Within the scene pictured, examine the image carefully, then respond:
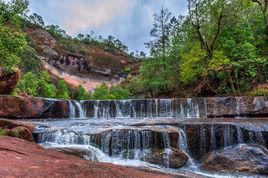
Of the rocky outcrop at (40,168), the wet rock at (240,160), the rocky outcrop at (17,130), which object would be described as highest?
the rocky outcrop at (17,130)

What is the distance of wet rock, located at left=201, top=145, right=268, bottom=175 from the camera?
1023 cm

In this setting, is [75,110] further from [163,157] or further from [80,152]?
[163,157]

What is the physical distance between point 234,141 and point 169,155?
11.0 ft

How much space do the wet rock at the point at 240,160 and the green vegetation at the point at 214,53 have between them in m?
12.1

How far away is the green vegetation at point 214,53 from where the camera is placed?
24.8 metres

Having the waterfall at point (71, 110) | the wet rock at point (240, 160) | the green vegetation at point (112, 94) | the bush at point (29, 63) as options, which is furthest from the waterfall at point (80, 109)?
the bush at point (29, 63)

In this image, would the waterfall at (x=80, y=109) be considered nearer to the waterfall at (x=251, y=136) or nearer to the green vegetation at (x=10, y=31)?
the green vegetation at (x=10, y=31)

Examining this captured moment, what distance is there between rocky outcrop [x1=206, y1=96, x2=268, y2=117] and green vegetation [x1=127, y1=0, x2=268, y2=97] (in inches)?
128

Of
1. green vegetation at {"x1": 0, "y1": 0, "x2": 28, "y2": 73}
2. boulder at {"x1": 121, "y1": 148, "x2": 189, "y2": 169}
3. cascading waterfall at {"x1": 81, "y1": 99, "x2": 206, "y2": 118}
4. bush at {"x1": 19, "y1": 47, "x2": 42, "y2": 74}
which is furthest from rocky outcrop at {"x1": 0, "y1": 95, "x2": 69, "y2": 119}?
bush at {"x1": 19, "y1": 47, "x2": 42, "y2": 74}

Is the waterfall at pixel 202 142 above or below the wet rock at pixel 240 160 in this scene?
above

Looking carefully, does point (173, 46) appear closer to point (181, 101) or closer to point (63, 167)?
point (181, 101)

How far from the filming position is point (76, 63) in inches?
2360

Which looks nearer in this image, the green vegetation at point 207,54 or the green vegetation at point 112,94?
the green vegetation at point 207,54

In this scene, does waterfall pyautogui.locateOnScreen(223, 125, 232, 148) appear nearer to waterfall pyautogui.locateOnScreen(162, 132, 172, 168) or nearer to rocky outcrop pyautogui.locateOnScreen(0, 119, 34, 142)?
waterfall pyautogui.locateOnScreen(162, 132, 172, 168)
